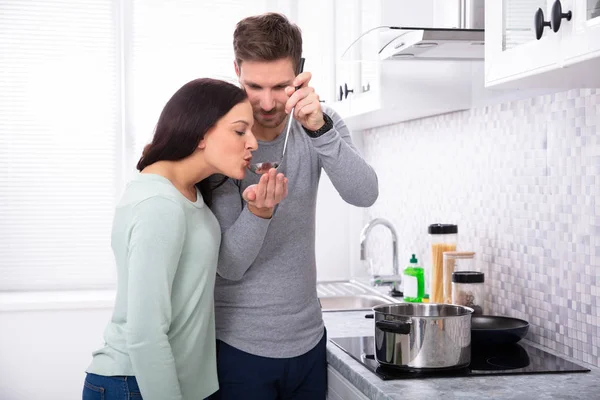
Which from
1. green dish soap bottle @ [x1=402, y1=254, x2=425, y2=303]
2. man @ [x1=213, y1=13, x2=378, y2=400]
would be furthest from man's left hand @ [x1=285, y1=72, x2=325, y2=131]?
green dish soap bottle @ [x1=402, y1=254, x2=425, y2=303]

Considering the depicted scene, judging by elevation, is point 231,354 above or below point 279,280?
below

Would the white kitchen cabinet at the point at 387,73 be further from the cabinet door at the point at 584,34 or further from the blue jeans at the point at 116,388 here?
the blue jeans at the point at 116,388

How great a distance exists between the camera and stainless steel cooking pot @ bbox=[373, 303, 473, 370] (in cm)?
157

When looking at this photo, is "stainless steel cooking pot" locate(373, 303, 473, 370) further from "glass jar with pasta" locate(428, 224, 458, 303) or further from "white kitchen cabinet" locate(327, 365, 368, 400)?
"glass jar with pasta" locate(428, 224, 458, 303)

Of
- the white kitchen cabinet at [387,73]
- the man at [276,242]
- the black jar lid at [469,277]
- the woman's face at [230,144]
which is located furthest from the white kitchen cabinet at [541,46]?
the black jar lid at [469,277]

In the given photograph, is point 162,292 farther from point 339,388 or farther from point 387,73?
point 387,73

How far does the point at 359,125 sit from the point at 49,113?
5.04ft

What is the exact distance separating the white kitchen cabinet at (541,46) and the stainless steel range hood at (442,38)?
0.15 metres

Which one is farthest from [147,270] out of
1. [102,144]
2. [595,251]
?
[102,144]

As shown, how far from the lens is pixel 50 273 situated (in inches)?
142

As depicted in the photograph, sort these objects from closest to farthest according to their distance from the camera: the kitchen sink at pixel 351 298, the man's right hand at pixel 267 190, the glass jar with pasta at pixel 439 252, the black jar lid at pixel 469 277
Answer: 1. the man's right hand at pixel 267 190
2. the black jar lid at pixel 469 277
3. the glass jar with pasta at pixel 439 252
4. the kitchen sink at pixel 351 298

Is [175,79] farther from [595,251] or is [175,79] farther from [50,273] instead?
[595,251]

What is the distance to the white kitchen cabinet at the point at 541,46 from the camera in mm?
1112

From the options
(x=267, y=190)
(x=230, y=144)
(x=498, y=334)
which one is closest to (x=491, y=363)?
(x=498, y=334)
